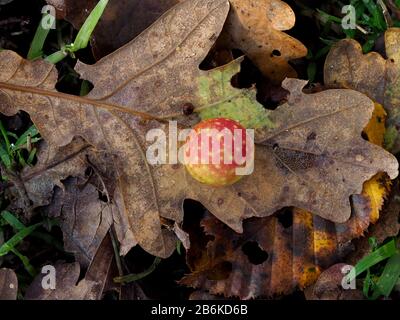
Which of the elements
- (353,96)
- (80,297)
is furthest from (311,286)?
(80,297)

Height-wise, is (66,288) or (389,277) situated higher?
(66,288)

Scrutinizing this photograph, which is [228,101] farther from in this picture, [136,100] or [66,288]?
[66,288]

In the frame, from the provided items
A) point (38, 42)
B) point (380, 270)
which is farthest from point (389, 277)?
point (38, 42)

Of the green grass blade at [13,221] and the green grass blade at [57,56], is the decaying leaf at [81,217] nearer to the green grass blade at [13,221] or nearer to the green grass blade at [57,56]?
the green grass blade at [13,221]

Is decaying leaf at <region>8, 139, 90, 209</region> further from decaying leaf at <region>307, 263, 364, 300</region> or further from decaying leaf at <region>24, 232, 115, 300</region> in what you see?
decaying leaf at <region>307, 263, 364, 300</region>
